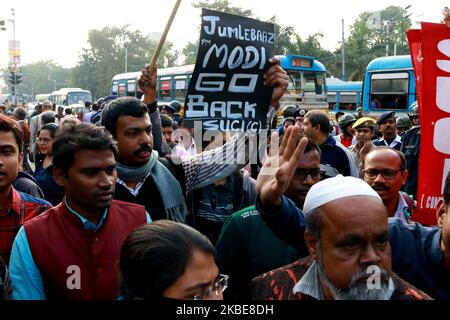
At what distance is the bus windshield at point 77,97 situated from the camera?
3597 centimetres

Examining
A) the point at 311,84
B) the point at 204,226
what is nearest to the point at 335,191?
the point at 204,226

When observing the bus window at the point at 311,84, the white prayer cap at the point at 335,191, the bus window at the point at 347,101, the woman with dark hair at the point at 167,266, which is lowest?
the woman with dark hair at the point at 167,266

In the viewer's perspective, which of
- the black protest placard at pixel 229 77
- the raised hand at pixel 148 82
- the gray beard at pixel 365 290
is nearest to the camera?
the gray beard at pixel 365 290

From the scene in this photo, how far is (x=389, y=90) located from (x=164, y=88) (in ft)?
27.0

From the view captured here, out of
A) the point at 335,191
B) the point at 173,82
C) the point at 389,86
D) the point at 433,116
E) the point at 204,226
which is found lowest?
the point at 204,226

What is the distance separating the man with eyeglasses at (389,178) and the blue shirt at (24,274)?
2006 mm

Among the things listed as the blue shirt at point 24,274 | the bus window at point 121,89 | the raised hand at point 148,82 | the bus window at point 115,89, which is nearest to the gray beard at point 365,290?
the blue shirt at point 24,274

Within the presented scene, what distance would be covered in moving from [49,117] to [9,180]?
5.50 metres

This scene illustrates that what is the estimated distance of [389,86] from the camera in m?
16.0

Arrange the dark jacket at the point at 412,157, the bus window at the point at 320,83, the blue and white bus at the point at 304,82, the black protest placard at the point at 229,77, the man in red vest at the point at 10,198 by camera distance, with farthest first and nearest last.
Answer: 1. the bus window at the point at 320,83
2. the blue and white bus at the point at 304,82
3. the dark jacket at the point at 412,157
4. the black protest placard at the point at 229,77
5. the man in red vest at the point at 10,198

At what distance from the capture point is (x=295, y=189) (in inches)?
114

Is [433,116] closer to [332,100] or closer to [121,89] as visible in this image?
[332,100]

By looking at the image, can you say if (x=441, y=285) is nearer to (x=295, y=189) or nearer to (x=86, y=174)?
(x=295, y=189)

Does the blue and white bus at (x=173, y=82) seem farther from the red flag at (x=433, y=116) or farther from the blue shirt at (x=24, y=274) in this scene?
the blue shirt at (x=24, y=274)
